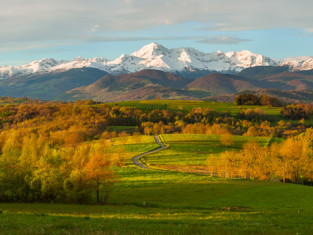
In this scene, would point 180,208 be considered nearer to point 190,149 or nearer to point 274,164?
point 274,164

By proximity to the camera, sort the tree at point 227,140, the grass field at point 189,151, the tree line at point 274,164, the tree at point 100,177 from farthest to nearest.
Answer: the tree at point 227,140
the grass field at point 189,151
the tree line at point 274,164
the tree at point 100,177

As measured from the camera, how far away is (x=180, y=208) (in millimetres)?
50938

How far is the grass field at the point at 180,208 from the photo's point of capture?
1202 inches

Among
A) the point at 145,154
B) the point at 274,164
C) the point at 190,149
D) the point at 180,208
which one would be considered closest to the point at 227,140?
the point at 190,149

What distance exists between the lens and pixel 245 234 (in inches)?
968

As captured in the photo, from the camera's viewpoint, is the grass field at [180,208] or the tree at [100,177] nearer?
the grass field at [180,208]

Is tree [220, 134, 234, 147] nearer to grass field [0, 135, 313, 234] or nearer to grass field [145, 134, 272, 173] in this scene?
grass field [145, 134, 272, 173]

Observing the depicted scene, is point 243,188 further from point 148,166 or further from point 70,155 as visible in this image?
point 148,166

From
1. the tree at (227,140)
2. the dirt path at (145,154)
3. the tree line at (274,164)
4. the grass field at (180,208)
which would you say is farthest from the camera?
the tree at (227,140)

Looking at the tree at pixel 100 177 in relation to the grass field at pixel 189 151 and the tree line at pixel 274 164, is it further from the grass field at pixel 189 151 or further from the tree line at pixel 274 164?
the grass field at pixel 189 151

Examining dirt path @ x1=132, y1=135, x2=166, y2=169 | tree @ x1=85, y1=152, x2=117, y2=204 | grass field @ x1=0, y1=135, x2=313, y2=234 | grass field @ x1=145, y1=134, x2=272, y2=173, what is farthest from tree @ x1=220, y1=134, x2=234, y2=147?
tree @ x1=85, y1=152, x2=117, y2=204

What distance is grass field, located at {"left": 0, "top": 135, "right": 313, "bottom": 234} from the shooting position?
1202 inches

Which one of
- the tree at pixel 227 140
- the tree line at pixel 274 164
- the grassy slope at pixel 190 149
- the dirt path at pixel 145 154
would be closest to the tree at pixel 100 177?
the tree line at pixel 274 164

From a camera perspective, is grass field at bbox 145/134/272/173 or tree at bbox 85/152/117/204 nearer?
tree at bbox 85/152/117/204
